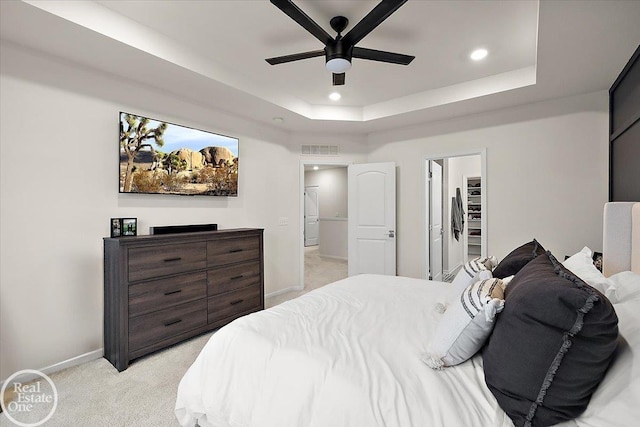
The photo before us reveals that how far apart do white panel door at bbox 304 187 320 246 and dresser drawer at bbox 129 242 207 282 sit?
6348 mm

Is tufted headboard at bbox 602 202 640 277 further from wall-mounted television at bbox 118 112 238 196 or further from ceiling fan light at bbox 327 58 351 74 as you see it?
wall-mounted television at bbox 118 112 238 196

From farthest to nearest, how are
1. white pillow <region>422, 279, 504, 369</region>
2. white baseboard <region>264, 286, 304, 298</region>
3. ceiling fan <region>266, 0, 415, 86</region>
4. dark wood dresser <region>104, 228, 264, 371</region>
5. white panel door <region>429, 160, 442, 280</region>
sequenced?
white panel door <region>429, 160, 442, 280</region> < white baseboard <region>264, 286, 304, 298</region> < dark wood dresser <region>104, 228, 264, 371</region> < ceiling fan <region>266, 0, 415, 86</region> < white pillow <region>422, 279, 504, 369</region>

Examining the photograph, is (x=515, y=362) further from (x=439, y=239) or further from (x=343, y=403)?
(x=439, y=239)

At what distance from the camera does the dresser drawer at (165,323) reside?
2.50 meters

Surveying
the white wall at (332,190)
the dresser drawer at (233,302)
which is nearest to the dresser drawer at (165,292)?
the dresser drawer at (233,302)

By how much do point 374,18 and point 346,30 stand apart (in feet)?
2.26

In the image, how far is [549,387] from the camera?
2.98 ft

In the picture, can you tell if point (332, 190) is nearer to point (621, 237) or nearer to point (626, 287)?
point (621, 237)

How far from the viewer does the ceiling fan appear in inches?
70.7

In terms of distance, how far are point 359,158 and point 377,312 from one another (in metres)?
3.48

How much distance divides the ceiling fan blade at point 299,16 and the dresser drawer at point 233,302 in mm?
2577

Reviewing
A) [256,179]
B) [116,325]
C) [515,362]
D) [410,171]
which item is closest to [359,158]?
[410,171]

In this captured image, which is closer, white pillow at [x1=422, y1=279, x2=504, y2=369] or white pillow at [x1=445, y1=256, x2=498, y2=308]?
white pillow at [x1=422, y1=279, x2=504, y2=369]

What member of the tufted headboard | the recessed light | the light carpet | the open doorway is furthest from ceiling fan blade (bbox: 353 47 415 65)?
the open doorway
